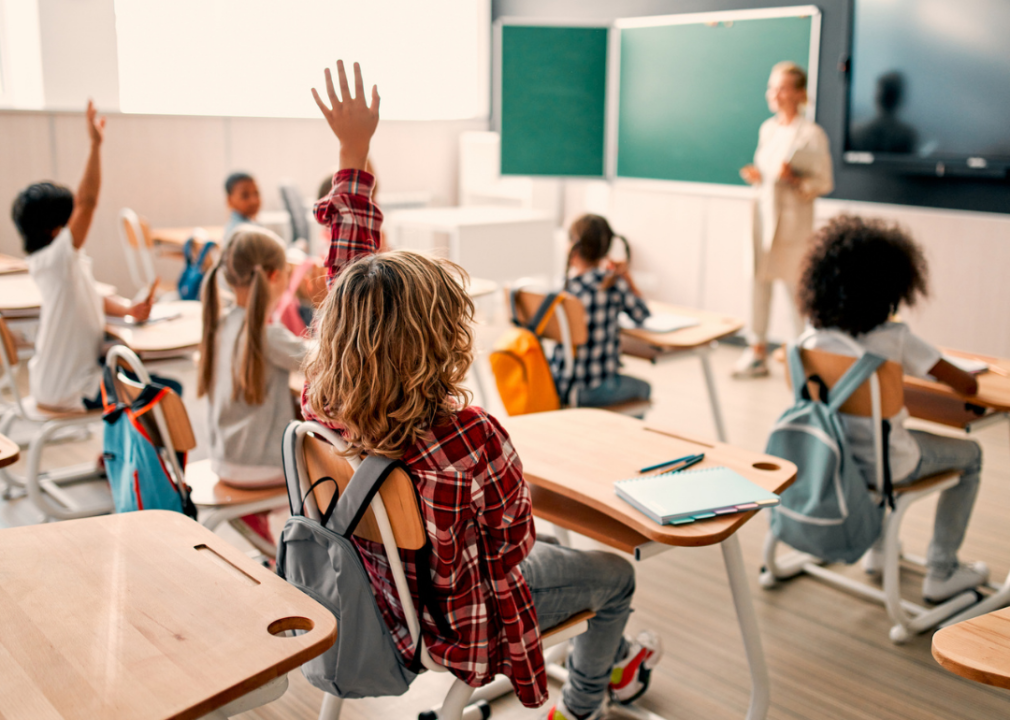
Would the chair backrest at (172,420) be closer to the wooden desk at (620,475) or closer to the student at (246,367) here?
the student at (246,367)

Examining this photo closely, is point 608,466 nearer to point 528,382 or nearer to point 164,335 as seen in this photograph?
point 528,382

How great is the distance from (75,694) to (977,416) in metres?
2.34

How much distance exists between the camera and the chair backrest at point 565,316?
287 cm

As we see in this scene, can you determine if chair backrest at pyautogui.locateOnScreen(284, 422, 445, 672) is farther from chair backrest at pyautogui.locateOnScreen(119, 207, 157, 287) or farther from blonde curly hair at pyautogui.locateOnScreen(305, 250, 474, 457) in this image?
chair backrest at pyautogui.locateOnScreen(119, 207, 157, 287)

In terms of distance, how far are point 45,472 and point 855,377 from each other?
2978mm

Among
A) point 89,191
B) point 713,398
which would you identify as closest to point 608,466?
point 713,398

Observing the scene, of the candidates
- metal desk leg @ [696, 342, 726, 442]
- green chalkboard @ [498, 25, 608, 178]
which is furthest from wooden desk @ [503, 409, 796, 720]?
green chalkboard @ [498, 25, 608, 178]

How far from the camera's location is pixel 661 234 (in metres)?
6.05

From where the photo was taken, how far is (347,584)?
1353 millimetres

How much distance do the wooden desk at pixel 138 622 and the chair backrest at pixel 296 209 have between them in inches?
168

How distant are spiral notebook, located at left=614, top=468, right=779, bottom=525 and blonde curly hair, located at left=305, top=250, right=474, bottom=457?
0.40 metres

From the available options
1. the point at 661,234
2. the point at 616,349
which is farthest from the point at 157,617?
the point at 661,234

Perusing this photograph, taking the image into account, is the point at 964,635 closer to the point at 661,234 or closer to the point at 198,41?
the point at 661,234

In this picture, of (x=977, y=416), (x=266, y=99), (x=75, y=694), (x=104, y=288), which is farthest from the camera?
(x=266, y=99)
